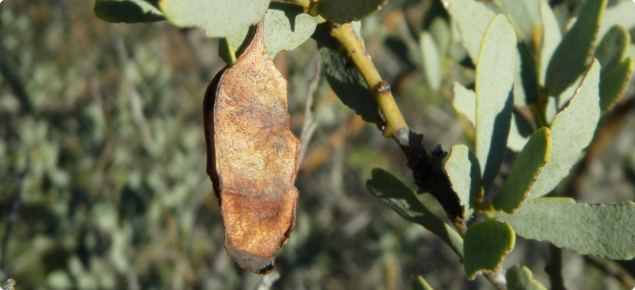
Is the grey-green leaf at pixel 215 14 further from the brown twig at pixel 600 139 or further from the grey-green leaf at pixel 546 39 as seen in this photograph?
the brown twig at pixel 600 139

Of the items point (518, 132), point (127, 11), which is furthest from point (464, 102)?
point (127, 11)

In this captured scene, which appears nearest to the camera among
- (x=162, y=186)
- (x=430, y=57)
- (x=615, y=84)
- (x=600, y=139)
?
(x=615, y=84)

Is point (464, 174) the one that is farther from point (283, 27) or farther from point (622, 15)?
point (622, 15)

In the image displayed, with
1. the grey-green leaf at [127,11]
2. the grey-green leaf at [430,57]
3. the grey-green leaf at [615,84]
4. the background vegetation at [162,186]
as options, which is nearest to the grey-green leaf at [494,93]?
the grey-green leaf at [615,84]

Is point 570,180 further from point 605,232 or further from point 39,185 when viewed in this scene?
point 39,185

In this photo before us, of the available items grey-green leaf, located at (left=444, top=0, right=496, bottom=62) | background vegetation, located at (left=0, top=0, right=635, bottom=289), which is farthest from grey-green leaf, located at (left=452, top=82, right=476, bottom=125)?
background vegetation, located at (left=0, top=0, right=635, bottom=289)
